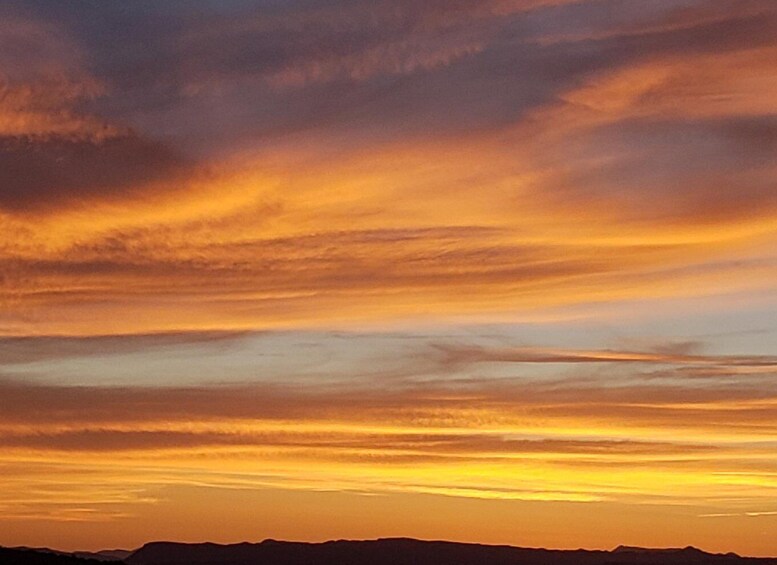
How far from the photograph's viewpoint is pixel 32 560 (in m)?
90.1

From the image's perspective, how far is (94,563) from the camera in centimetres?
8806

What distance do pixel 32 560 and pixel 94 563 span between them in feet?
15.6

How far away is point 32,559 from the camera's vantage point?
90.2 meters

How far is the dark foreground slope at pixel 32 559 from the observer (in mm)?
87812

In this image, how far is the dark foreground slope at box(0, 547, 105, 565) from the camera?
8781cm
